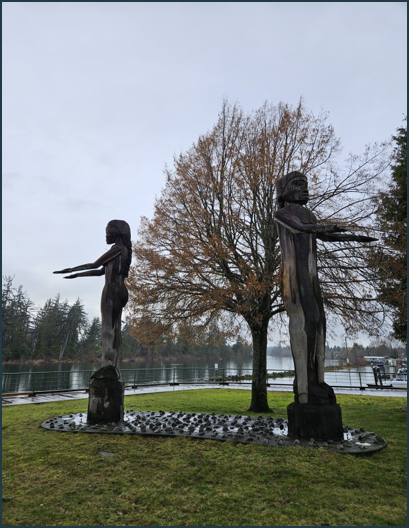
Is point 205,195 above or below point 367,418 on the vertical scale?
above

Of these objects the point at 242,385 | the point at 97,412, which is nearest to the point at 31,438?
the point at 97,412

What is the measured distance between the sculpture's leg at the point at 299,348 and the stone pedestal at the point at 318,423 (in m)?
0.23

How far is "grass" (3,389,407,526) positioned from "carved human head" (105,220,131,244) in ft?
15.8

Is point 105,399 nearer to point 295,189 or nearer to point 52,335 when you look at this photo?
point 295,189

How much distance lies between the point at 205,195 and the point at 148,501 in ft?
30.8

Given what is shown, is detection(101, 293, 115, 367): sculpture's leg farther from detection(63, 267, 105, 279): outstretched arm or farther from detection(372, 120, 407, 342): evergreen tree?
detection(372, 120, 407, 342): evergreen tree

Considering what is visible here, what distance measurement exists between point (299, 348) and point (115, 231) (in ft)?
17.9

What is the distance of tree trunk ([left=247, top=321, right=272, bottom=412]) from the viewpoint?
11.2 metres

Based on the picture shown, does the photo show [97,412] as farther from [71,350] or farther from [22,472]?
[71,350]

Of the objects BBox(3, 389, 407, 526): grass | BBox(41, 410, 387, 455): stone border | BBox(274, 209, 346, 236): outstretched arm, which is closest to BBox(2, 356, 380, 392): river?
BBox(41, 410, 387, 455): stone border

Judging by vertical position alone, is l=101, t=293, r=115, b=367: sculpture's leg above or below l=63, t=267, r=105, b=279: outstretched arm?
below

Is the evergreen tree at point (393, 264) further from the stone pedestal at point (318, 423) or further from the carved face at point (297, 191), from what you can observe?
the stone pedestal at point (318, 423)

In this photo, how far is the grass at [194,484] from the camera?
3396 millimetres

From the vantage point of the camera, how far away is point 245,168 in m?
11.0
